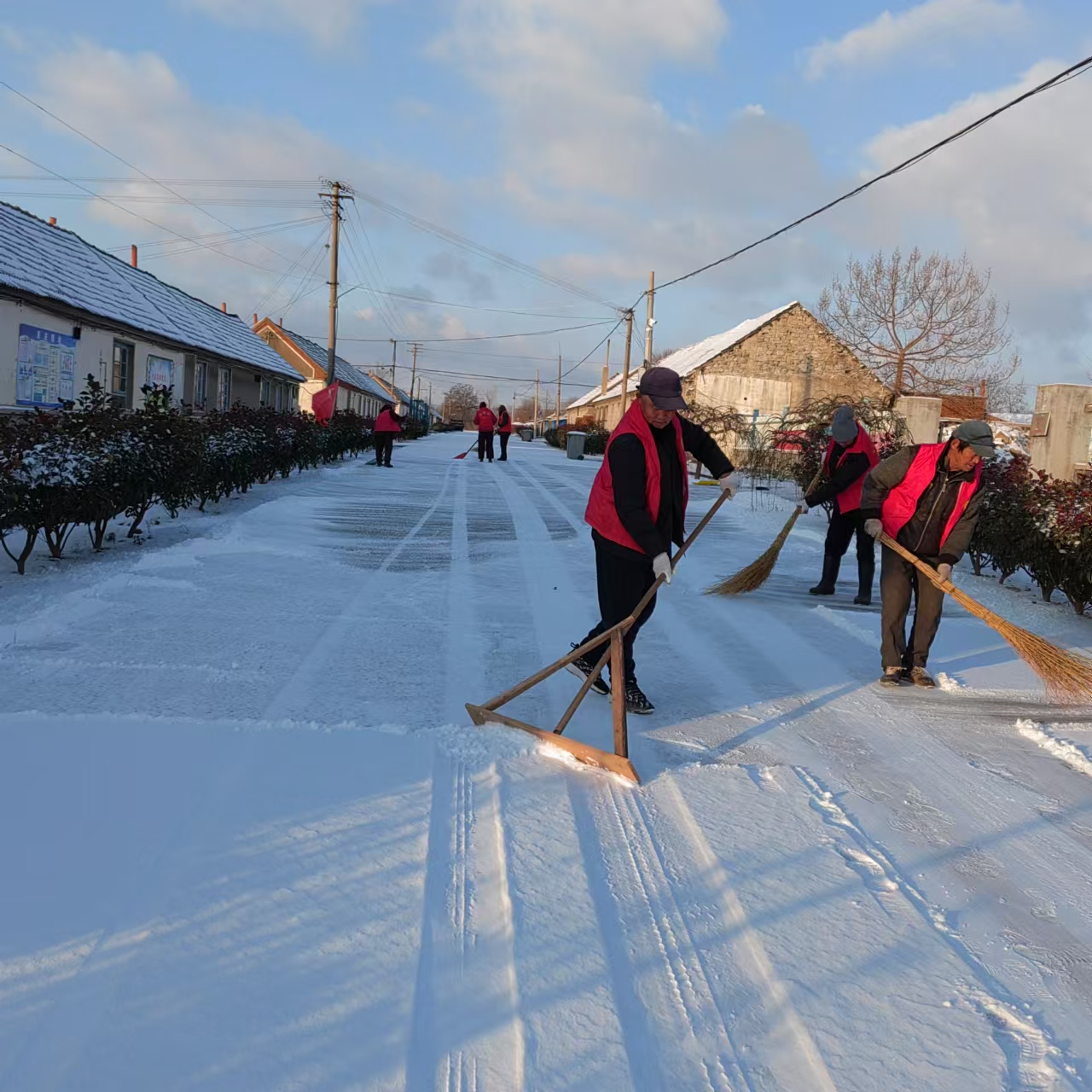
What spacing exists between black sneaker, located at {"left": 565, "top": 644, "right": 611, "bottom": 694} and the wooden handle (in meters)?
1.78

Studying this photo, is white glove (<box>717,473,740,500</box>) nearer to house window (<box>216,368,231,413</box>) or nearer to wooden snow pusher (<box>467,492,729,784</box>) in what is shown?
wooden snow pusher (<box>467,492,729,784</box>)

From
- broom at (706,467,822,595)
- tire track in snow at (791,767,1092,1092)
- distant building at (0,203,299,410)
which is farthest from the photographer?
distant building at (0,203,299,410)

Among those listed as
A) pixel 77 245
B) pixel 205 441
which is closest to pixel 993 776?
pixel 205 441

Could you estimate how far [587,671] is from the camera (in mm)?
4562

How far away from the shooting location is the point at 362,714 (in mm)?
4035

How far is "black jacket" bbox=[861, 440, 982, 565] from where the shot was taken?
481cm

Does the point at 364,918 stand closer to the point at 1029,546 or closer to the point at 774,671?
the point at 774,671

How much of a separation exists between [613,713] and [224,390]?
2217 cm

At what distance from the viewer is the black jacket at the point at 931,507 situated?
4812 mm

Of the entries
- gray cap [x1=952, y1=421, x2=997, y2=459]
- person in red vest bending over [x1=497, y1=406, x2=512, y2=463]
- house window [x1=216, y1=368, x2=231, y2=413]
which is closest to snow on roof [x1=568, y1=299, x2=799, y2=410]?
person in red vest bending over [x1=497, y1=406, x2=512, y2=463]

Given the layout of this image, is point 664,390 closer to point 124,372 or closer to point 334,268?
point 124,372

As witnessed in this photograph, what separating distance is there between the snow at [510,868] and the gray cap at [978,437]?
1.35 meters

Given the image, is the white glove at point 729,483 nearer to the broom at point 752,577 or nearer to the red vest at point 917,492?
the red vest at point 917,492

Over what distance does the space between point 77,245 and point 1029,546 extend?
58.5 feet
